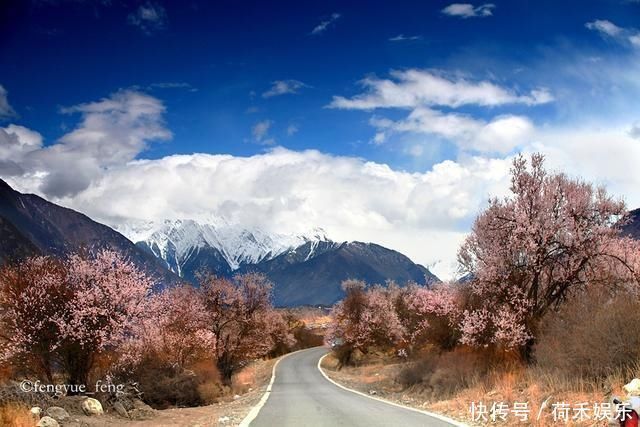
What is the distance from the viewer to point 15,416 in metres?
12.3

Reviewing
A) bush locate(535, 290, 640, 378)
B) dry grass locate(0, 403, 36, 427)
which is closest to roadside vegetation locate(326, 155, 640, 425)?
bush locate(535, 290, 640, 378)

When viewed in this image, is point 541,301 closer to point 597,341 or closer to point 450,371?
point 450,371

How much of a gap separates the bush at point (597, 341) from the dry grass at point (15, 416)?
12465 millimetres

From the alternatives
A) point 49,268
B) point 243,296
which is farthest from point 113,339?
point 243,296

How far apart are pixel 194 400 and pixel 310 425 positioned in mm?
19332

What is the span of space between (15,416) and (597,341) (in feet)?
43.2

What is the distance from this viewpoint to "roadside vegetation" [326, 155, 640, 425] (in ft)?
42.9

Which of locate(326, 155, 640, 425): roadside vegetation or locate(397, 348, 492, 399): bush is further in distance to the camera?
locate(397, 348, 492, 399): bush

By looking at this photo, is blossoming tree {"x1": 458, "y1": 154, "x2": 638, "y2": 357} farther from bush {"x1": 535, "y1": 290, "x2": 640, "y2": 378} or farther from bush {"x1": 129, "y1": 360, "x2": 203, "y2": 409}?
bush {"x1": 129, "y1": 360, "x2": 203, "y2": 409}

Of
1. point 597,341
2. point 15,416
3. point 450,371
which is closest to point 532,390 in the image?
point 597,341

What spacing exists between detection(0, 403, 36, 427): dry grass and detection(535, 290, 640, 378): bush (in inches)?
491

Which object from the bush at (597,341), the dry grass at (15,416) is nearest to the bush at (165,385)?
the dry grass at (15,416)

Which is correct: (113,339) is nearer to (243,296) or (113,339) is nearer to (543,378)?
(543,378)

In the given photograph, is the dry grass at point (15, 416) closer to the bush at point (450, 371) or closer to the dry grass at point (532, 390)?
the dry grass at point (532, 390)
